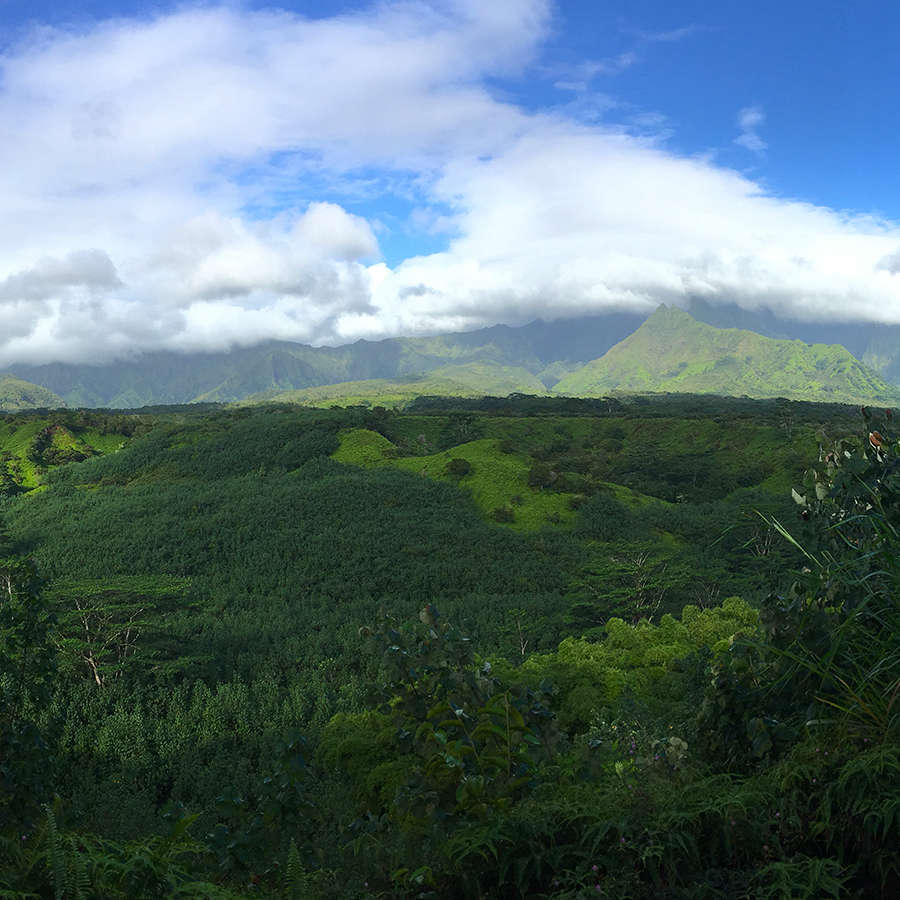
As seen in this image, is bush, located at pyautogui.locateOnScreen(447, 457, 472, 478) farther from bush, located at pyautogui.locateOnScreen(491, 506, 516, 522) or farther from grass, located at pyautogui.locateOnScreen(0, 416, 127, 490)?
grass, located at pyautogui.locateOnScreen(0, 416, 127, 490)

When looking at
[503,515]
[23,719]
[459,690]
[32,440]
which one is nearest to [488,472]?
[503,515]

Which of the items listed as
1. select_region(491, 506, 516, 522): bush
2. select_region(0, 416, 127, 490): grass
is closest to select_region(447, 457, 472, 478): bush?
select_region(491, 506, 516, 522): bush

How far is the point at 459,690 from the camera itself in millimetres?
3988

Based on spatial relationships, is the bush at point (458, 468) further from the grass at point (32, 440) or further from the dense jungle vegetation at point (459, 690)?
the grass at point (32, 440)

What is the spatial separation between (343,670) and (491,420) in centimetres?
7330

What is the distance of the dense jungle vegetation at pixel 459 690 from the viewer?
2.61 metres

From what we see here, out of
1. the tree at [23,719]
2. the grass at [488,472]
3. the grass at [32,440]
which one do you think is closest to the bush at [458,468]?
the grass at [488,472]

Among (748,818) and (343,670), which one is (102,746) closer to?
(343,670)

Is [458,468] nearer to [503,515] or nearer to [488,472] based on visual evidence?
[488,472]

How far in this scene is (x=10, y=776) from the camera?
15.0 ft

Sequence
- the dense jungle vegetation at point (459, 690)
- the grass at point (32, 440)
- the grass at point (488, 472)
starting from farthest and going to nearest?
the grass at point (32, 440)
the grass at point (488, 472)
the dense jungle vegetation at point (459, 690)

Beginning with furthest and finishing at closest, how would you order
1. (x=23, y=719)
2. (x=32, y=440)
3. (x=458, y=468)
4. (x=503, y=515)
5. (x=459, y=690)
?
(x=32, y=440)
(x=458, y=468)
(x=503, y=515)
(x=23, y=719)
(x=459, y=690)

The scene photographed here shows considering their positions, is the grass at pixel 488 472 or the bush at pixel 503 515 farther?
the grass at pixel 488 472

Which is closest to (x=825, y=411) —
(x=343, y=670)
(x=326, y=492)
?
(x=326, y=492)
